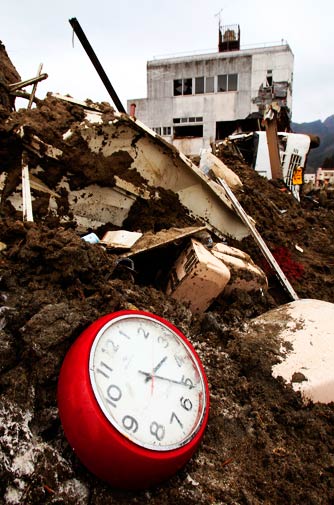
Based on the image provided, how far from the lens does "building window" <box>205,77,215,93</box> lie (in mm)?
23641

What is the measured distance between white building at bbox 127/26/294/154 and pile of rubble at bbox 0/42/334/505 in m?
19.7

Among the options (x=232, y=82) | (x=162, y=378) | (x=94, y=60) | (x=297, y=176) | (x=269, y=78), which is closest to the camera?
(x=162, y=378)

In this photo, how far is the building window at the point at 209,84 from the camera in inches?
931

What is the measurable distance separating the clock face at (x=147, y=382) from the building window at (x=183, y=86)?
79.3 ft

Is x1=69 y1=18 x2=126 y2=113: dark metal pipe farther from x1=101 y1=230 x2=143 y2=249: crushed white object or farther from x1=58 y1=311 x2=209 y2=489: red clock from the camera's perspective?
x1=58 y1=311 x2=209 y2=489: red clock

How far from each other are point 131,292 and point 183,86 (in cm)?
2383

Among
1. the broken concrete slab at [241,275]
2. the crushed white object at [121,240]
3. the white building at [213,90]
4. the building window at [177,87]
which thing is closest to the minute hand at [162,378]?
the crushed white object at [121,240]

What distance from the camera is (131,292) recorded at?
244cm

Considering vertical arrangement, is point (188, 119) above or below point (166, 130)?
above

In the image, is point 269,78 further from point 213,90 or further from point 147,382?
point 147,382

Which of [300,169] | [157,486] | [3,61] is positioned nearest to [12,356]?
[157,486]

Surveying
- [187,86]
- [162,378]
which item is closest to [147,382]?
[162,378]

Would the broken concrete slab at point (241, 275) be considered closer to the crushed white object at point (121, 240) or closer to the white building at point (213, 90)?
the crushed white object at point (121, 240)

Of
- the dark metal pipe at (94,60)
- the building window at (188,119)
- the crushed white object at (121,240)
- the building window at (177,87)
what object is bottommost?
the crushed white object at (121,240)
